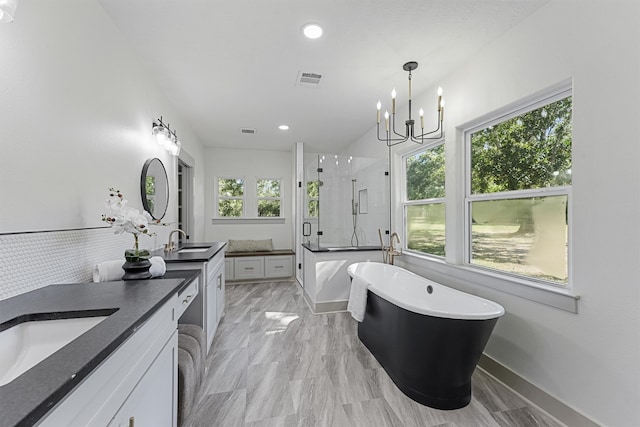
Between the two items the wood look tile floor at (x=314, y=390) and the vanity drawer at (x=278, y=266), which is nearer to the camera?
the wood look tile floor at (x=314, y=390)

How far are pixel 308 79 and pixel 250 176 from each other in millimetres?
3163

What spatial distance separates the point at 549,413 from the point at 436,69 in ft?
8.97

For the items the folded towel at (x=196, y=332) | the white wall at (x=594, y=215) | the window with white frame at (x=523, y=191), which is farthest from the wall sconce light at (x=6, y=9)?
the window with white frame at (x=523, y=191)

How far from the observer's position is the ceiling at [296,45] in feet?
5.94

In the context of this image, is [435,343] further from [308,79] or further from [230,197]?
[230,197]

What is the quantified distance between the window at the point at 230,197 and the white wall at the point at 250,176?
111 millimetres

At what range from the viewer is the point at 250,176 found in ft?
18.2

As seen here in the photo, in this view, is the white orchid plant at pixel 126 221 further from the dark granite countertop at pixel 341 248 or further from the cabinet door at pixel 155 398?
the dark granite countertop at pixel 341 248

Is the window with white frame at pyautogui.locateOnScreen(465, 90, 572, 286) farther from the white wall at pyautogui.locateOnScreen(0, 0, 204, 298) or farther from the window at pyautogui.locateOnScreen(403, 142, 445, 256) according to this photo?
the white wall at pyautogui.locateOnScreen(0, 0, 204, 298)

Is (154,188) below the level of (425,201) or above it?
above

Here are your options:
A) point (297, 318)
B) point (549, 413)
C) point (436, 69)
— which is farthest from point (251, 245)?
point (549, 413)

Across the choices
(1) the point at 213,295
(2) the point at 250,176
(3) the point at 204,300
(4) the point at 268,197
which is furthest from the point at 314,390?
(2) the point at 250,176

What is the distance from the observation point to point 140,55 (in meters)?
2.32

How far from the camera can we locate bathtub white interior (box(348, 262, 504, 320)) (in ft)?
5.88
